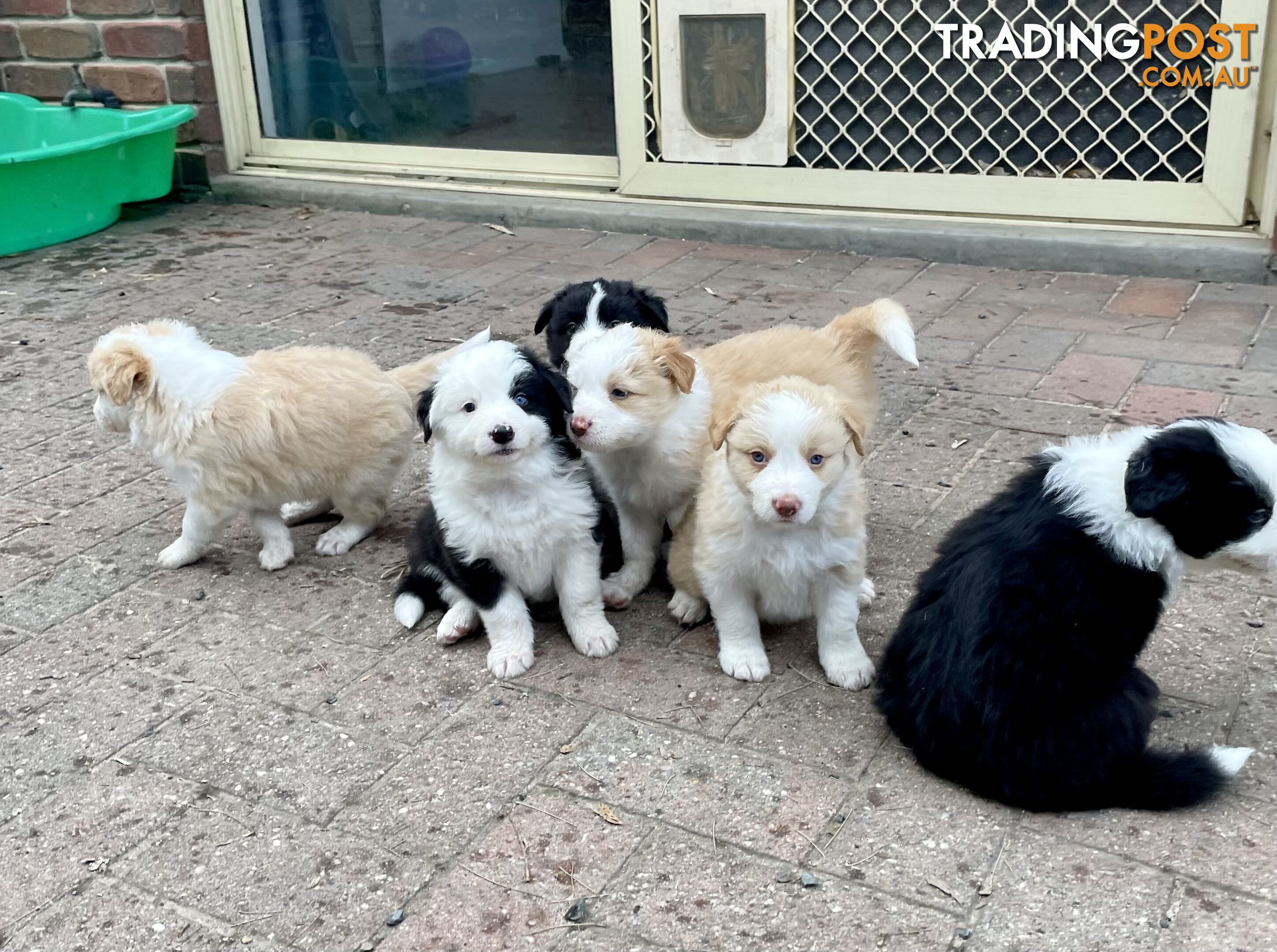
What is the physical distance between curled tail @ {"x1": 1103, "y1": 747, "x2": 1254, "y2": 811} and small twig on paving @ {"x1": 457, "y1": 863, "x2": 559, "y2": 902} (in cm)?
127

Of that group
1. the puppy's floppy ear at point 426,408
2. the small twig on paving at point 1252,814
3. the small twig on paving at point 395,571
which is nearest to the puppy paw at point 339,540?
the small twig on paving at point 395,571

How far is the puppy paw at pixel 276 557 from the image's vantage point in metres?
4.16

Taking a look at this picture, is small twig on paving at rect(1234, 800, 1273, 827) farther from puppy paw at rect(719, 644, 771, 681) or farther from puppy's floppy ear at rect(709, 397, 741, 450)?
puppy's floppy ear at rect(709, 397, 741, 450)

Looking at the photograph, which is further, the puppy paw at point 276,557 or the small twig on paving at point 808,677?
the puppy paw at point 276,557

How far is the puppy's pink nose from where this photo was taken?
2.86 m

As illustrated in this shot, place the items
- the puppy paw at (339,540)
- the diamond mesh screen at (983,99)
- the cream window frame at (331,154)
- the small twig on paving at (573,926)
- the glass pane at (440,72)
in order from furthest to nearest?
the cream window frame at (331,154)
the glass pane at (440,72)
the diamond mesh screen at (983,99)
the puppy paw at (339,540)
the small twig on paving at (573,926)

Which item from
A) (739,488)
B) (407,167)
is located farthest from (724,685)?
(407,167)

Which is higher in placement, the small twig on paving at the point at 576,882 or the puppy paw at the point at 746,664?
the puppy paw at the point at 746,664

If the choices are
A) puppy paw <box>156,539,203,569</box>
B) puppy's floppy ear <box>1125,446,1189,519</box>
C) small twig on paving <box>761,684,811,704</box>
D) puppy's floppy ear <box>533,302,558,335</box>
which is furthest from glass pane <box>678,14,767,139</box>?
puppy's floppy ear <box>1125,446,1189,519</box>

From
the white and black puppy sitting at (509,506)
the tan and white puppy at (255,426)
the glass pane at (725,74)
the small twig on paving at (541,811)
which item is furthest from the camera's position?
the glass pane at (725,74)

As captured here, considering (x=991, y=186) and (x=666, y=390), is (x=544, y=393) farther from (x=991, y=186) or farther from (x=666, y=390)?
(x=991, y=186)

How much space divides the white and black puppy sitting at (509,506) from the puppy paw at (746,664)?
0.35m

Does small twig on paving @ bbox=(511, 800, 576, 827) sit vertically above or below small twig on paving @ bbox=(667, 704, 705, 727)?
below

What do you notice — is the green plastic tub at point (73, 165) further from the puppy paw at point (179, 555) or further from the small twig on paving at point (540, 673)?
the small twig on paving at point (540, 673)
